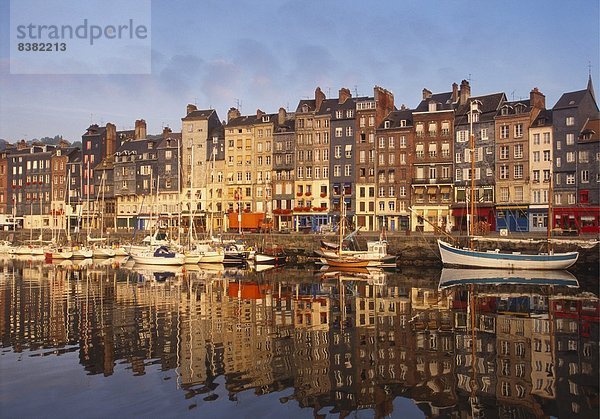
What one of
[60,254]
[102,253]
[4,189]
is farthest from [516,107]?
[4,189]

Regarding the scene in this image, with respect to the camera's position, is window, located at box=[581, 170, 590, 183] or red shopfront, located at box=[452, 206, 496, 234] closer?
window, located at box=[581, 170, 590, 183]

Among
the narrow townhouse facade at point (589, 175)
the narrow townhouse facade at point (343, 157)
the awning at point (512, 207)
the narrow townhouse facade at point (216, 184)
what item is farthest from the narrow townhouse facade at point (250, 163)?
the narrow townhouse facade at point (589, 175)

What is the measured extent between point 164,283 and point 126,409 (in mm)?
27353

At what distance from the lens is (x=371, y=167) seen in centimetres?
7719

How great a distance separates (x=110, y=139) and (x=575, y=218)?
251ft

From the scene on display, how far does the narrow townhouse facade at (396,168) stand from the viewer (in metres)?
74.2

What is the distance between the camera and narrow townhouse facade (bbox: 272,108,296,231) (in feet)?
267

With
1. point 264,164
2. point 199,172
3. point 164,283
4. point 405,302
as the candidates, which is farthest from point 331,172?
point 405,302

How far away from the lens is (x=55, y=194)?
105688 millimetres

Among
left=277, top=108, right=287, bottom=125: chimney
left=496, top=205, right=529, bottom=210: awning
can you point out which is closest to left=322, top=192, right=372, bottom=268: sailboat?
left=496, top=205, right=529, bottom=210: awning

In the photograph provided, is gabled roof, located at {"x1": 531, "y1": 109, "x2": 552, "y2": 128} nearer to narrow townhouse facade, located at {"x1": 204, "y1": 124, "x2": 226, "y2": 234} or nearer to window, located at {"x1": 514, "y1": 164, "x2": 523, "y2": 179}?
window, located at {"x1": 514, "y1": 164, "x2": 523, "y2": 179}

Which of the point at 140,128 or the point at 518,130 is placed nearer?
the point at 518,130

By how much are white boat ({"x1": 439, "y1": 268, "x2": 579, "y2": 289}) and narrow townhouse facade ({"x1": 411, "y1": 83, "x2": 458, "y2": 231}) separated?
21923 millimetres

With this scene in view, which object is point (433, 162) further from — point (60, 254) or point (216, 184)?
point (60, 254)
